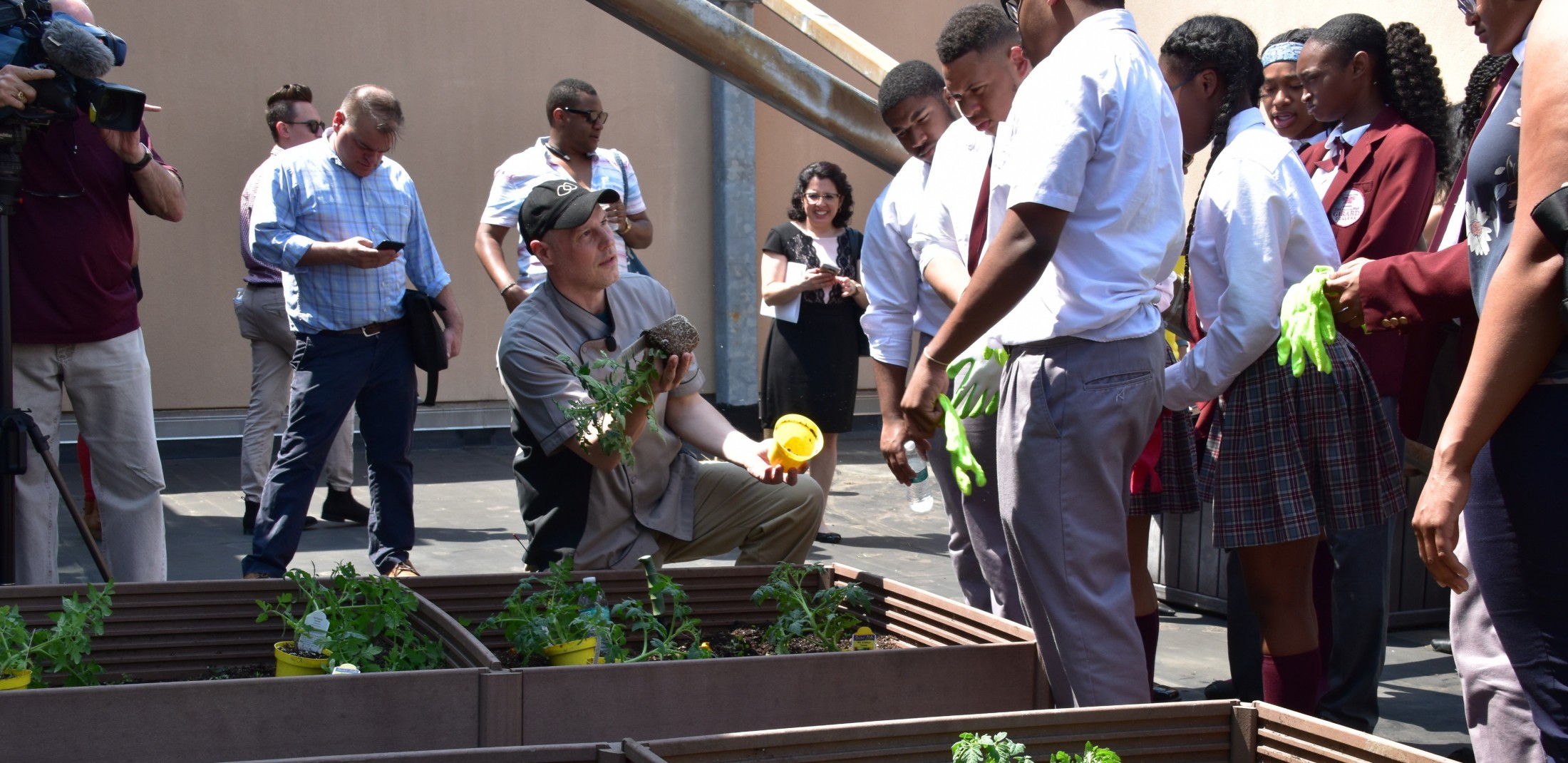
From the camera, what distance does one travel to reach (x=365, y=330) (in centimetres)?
512

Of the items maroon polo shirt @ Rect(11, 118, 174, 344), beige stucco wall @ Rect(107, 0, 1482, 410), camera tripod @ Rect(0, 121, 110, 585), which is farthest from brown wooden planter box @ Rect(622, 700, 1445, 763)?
beige stucco wall @ Rect(107, 0, 1482, 410)

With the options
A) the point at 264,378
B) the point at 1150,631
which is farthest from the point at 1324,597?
the point at 264,378

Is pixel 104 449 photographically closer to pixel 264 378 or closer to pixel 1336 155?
pixel 264 378

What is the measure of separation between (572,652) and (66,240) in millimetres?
2458

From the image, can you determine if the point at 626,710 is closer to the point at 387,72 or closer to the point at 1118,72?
the point at 1118,72

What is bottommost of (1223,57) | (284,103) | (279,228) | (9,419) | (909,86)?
(9,419)

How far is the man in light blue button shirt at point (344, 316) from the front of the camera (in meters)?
4.95

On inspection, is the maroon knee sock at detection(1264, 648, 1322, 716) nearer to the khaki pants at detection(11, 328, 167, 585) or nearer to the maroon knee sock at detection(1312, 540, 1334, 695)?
the maroon knee sock at detection(1312, 540, 1334, 695)

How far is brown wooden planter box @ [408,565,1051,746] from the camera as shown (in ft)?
8.25

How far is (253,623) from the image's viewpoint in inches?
119

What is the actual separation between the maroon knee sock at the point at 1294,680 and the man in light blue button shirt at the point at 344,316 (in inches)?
127

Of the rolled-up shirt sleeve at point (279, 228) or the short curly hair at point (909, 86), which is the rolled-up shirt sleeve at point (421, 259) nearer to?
the rolled-up shirt sleeve at point (279, 228)

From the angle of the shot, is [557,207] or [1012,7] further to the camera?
[557,207]

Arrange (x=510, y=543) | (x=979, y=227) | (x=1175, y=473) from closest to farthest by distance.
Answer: (x=979, y=227) < (x=1175, y=473) < (x=510, y=543)
